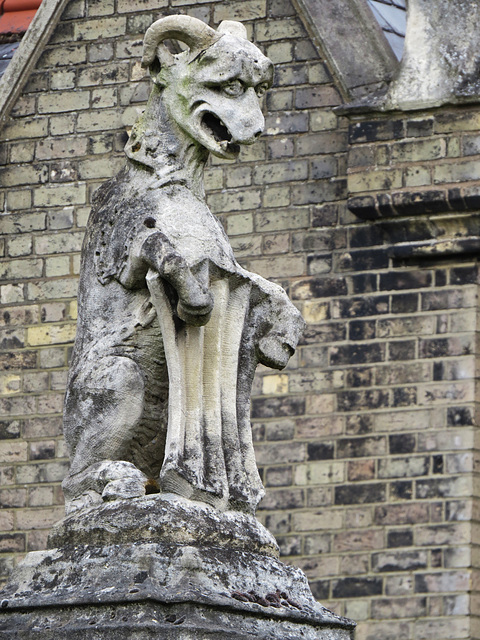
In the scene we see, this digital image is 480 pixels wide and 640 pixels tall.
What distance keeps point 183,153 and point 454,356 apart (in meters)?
5.25

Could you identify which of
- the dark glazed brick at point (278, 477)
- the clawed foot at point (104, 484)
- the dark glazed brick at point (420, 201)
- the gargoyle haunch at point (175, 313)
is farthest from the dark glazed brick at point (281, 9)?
the clawed foot at point (104, 484)

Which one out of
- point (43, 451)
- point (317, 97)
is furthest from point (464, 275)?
point (43, 451)

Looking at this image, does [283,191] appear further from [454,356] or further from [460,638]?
[460,638]

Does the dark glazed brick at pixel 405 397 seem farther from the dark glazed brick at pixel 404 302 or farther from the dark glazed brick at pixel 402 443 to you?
the dark glazed brick at pixel 404 302

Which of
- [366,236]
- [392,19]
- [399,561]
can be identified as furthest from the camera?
[392,19]

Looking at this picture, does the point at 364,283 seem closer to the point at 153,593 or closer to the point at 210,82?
the point at 210,82

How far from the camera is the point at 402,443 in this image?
40.5ft

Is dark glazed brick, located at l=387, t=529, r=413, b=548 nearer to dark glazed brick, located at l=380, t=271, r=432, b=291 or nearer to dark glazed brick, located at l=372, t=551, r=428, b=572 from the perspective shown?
dark glazed brick, located at l=372, t=551, r=428, b=572

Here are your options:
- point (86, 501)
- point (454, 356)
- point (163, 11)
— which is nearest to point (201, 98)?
point (86, 501)

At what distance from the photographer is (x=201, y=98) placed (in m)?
7.40

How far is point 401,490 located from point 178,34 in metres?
5.46

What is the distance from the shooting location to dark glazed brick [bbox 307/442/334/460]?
41.2ft

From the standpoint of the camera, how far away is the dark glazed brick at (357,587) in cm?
1218

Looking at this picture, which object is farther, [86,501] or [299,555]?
[299,555]
